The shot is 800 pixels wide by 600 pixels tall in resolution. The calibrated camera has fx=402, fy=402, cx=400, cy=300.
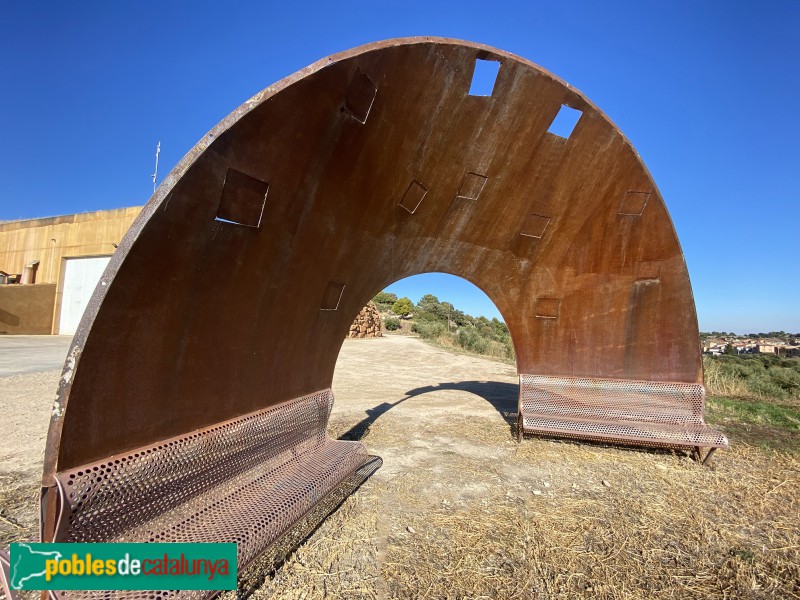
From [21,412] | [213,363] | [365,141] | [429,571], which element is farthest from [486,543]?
[21,412]

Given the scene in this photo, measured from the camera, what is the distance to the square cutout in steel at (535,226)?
4418 mm

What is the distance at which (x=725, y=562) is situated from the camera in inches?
98.6

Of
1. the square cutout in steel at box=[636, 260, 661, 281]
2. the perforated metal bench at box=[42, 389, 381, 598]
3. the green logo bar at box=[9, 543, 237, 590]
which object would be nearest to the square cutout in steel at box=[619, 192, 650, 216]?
the square cutout in steel at box=[636, 260, 661, 281]

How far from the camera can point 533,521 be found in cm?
296

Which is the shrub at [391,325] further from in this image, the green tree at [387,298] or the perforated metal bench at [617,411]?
the perforated metal bench at [617,411]

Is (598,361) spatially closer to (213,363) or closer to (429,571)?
(429,571)

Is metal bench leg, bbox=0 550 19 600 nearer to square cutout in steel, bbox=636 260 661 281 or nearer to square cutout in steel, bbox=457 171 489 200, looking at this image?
square cutout in steel, bbox=457 171 489 200

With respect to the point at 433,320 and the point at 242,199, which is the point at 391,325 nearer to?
the point at 433,320

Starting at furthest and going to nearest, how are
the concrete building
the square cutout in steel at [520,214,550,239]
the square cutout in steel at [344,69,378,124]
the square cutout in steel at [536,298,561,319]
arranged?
the concrete building
the square cutout in steel at [536,298,561,319]
the square cutout in steel at [520,214,550,239]
the square cutout in steel at [344,69,378,124]

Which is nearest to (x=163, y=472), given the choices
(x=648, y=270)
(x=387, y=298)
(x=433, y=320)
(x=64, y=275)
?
(x=648, y=270)

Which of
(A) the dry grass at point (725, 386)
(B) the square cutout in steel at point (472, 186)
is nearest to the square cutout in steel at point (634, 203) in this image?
(B) the square cutout in steel at point (472, 186)

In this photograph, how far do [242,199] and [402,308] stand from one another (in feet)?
182

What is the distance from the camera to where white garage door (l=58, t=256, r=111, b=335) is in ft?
75.3

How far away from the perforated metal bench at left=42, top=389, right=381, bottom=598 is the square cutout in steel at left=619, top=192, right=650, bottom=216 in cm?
383
